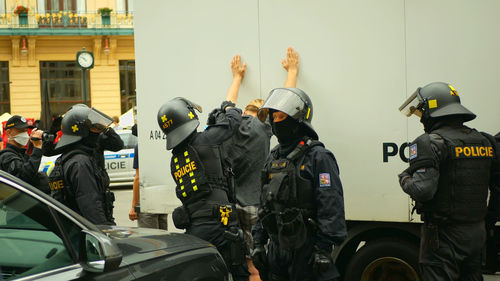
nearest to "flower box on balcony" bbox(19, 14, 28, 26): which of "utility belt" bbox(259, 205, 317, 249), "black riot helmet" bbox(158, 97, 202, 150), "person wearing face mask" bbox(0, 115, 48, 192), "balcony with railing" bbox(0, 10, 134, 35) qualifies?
"balcony with railing" bbox(0, 10, 134, 35)

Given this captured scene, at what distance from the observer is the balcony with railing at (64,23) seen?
29.0 meters

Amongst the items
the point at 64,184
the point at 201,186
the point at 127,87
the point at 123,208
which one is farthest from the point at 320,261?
the point at 127,87

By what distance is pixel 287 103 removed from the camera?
146 inches

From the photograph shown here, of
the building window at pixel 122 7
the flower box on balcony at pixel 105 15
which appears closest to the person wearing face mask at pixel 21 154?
the flower box on balcony at pixel 105 15

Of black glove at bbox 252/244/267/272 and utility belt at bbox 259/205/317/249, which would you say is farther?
black glove at bbox 252/244/267/272


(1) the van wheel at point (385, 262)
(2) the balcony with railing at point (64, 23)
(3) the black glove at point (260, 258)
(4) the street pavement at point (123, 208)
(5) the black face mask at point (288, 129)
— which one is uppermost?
(2) the balcony with railing at point (64, 23)

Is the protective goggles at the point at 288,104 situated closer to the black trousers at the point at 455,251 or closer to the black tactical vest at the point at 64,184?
the black trousers at the point at 455,251

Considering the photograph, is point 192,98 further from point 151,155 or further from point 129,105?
point 129,105

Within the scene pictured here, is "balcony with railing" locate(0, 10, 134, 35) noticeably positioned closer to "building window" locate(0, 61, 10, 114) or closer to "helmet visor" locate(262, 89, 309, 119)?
"building window" locate(0, 61, 10, 114)

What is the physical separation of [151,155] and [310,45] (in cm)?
193

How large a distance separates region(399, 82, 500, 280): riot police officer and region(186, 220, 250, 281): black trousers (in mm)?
1432

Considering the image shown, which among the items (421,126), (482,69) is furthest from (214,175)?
(482,69)

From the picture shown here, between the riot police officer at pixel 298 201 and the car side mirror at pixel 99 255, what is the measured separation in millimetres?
1314

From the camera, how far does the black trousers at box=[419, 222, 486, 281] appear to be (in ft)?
12.3
